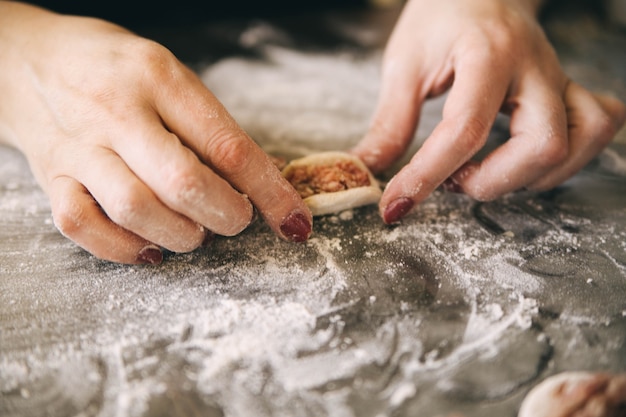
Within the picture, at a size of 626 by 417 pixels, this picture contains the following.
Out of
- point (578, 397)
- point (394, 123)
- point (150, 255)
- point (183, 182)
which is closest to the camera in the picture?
point (578, 397)

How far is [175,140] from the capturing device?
0.79 m

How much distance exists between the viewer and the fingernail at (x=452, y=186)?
3.38ft

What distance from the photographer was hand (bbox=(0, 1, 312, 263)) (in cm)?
78

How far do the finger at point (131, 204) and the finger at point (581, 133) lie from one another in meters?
0.75

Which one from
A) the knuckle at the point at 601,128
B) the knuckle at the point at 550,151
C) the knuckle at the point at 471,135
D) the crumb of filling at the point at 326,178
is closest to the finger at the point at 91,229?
→ the crumb of filling at the point at 326,178

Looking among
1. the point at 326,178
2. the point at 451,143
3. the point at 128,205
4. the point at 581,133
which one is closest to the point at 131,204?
the point at 128,205

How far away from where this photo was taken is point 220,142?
2.68ft

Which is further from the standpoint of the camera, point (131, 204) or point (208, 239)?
point (208, 239)

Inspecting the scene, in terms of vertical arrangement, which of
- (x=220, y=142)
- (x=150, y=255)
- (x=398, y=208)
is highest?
(x=220, y=142)

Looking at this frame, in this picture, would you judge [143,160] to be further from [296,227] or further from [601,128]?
[601,128]

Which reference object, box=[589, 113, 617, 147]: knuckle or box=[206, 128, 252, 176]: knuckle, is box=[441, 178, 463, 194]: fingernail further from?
box=[206, 128, 252, 176]: knuckle

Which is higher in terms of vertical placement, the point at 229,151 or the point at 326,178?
the point at 229,151

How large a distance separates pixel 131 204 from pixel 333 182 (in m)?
0.43

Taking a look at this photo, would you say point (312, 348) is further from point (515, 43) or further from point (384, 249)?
point (515, 43)
